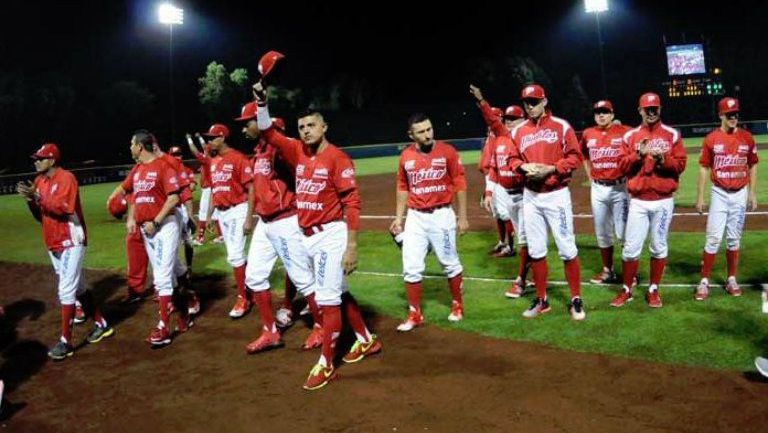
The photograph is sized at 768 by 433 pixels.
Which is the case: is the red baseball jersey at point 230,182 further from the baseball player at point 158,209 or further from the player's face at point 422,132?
the player's face at point 422,132

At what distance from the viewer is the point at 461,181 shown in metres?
7.26

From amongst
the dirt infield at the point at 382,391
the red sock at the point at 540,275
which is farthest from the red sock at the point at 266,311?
the red sock at the point at 540,275

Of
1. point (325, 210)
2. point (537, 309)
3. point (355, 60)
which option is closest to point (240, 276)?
point (325, 210)

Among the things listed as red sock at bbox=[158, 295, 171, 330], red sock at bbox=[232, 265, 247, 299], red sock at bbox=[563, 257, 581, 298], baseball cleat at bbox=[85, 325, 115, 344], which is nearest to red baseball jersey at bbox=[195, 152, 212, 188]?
red sock at bbox=[232, 265, 247, 299]

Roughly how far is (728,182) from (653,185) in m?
1.04

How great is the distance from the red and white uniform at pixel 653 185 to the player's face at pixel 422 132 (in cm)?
231

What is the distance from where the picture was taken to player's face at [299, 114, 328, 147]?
19.3 feet

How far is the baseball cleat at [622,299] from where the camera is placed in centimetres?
753

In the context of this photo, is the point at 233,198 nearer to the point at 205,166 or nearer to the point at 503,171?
the point at 503,171

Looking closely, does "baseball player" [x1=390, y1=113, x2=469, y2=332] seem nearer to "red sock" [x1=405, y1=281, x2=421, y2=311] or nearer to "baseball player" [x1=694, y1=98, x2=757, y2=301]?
"red sock" [x1=405, y1=281, x2=421, y2=311]

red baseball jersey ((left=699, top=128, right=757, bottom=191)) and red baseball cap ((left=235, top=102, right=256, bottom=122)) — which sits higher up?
red baseball cap ((left=235, top=102, right=256, bottom=122))

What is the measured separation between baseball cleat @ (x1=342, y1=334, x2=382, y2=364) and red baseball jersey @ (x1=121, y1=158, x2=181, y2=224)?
2.79 meters

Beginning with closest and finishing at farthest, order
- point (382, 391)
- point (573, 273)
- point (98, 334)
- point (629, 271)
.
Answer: point (382, 391) → point (573, 273) → point (629, 271) → point (98, 334)

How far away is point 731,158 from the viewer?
7598mm
